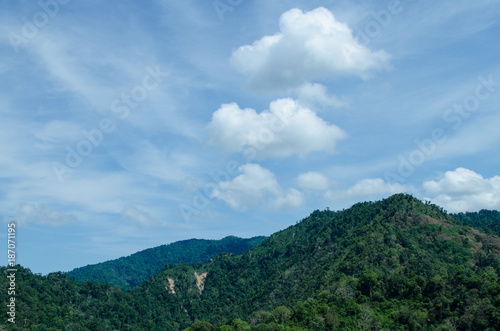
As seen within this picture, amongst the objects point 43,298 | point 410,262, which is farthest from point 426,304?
point 43,298

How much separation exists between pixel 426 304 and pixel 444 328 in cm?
1581

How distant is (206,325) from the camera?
4545 inches

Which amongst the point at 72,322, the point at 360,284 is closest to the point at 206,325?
the point at 360,284

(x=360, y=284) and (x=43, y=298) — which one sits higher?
(x=43, y=298)

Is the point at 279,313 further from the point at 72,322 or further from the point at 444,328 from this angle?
the point at 72,322

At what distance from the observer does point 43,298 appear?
615 feet

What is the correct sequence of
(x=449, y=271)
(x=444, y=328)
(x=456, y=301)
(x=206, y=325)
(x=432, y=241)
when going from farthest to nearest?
1. (x=432, y=241)
2. (x=449, y=271)
3. (x=206, y=325)
4. (x=456, y=301)
5. (x=444, y=328)

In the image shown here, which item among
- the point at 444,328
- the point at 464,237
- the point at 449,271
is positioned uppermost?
the point at 464,237

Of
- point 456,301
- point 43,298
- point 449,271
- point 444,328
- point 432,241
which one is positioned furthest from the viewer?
point 43,298

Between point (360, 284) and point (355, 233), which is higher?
point (355, 233)

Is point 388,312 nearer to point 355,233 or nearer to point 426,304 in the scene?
point 426,304

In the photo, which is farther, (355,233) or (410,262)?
(355,233)

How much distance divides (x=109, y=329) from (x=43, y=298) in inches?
1325

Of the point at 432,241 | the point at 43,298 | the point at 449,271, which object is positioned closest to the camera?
the point at 449,271
